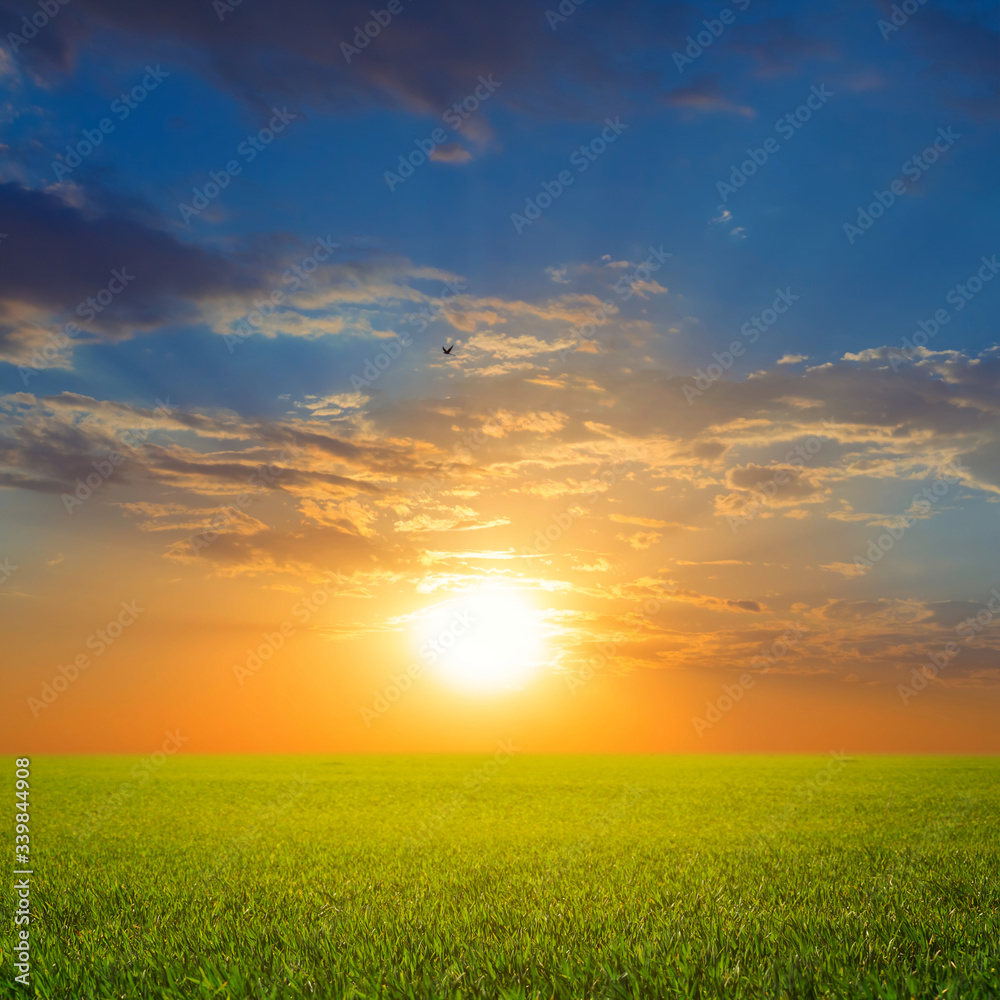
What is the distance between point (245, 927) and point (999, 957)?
710 cm

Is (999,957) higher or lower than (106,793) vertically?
higher

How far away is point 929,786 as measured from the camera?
1303 inches

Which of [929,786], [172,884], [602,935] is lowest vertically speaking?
[929,786]

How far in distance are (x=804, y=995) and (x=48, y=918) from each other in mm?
8526

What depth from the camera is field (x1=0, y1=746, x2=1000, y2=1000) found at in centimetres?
569

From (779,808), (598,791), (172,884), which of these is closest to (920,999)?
(172,884)

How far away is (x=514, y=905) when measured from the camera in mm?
8844

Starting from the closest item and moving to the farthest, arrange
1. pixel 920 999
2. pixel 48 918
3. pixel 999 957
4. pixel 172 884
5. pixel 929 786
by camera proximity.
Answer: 1. pixel 920 999
2. pixel 999 957
3. pixel 48 918
4. pixel 172 884
5. pixel 929 786

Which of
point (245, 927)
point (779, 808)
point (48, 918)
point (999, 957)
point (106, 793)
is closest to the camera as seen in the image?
point (999, 957)

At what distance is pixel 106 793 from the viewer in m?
30.0

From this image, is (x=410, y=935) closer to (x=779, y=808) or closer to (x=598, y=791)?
(x=779, y=808)

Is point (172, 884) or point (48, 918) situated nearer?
point (48, 918)

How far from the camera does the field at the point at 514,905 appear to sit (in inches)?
224

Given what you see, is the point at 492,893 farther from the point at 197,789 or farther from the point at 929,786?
the point at 929,786
